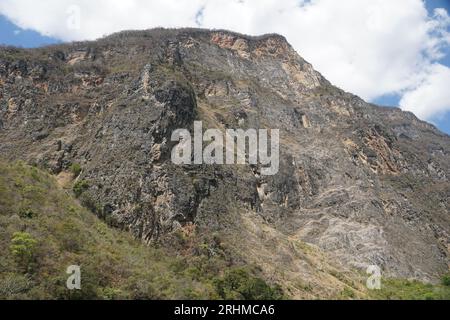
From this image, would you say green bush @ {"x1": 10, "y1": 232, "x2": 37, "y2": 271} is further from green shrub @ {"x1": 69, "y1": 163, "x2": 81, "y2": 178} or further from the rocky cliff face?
green shrub @ {"x1": 69, "y1": 163, "x2": 81, "y2": 178}

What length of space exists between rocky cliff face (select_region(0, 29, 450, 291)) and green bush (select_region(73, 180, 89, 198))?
713 millimetres

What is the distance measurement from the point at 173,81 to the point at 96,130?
30.8 ft

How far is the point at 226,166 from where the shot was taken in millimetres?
55594

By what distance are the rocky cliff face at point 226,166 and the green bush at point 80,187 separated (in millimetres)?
713

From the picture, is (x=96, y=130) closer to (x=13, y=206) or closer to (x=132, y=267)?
(x=13, y=206)

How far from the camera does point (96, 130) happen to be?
184 ft

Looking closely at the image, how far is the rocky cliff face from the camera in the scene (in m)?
47.6

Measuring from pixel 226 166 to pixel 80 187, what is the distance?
1486 cm

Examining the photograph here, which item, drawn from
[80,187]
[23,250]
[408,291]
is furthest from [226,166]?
[23,250]

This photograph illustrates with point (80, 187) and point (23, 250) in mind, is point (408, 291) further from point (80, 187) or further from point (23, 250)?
point (23, 250)

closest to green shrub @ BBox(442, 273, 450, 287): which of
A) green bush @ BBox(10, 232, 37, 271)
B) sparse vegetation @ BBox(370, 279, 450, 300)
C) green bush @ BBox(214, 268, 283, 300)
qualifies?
sparse vegetation @ BBox(370, 279, 450, 300)

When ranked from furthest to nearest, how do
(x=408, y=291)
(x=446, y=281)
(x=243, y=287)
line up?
(x=446, y=281) < (x=408, y=291) < (x=243, y=287)

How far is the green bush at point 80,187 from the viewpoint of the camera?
158 feet
